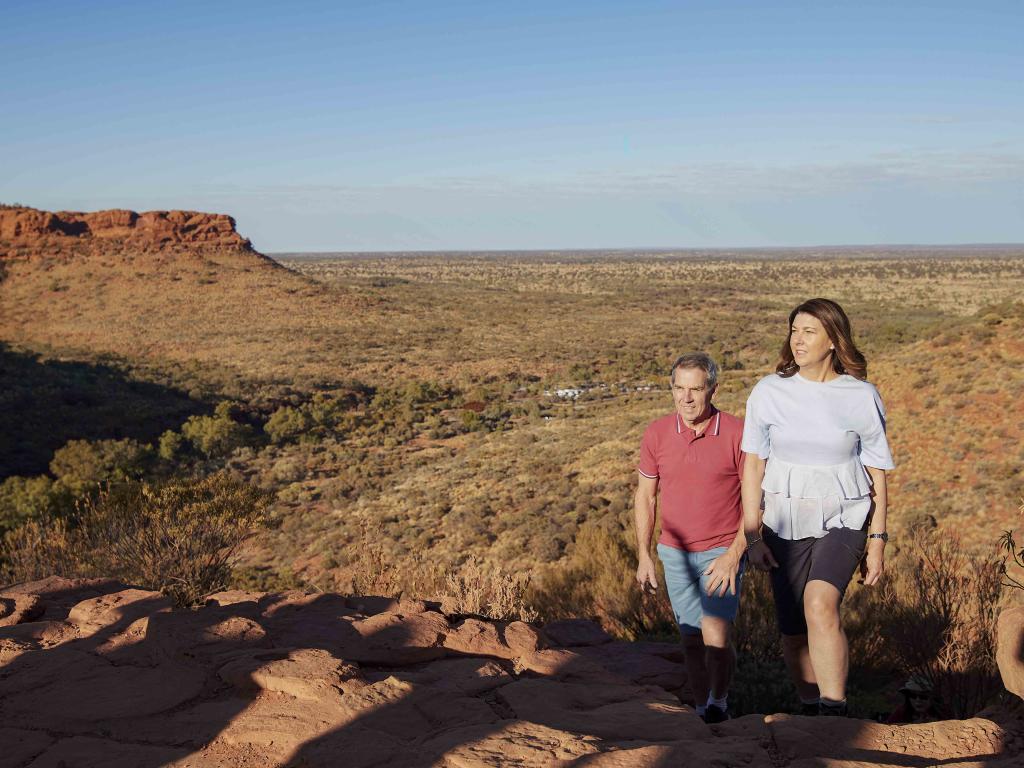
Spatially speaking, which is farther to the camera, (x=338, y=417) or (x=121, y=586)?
(x=338, y=417)

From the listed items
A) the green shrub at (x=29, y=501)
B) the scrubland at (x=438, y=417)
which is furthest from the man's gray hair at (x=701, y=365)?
the green shrub at (x=29, y=501)

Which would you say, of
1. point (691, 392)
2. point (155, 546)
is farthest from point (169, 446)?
point (691, 392)

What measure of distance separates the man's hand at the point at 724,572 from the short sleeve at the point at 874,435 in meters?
0.64

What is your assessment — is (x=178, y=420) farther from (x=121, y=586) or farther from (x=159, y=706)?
(x=159, y=706)

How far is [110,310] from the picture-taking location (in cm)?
4516

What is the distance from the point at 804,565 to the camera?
3160mm

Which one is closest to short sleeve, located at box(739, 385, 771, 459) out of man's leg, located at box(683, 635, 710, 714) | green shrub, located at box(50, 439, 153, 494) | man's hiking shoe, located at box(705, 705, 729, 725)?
man's leg, located at box(683, 635, 710, 714)

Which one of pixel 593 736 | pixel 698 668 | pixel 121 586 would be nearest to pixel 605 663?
pixel 698 668

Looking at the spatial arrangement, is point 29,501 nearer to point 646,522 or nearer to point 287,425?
point 287,425

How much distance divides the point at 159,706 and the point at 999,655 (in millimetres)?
3300

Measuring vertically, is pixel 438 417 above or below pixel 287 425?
above

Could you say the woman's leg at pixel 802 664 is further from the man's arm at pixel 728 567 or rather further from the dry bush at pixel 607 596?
the dry bush at pixel 607 596

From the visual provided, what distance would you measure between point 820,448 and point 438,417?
21.1m

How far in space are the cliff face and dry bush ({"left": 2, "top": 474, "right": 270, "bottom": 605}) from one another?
178 feet
